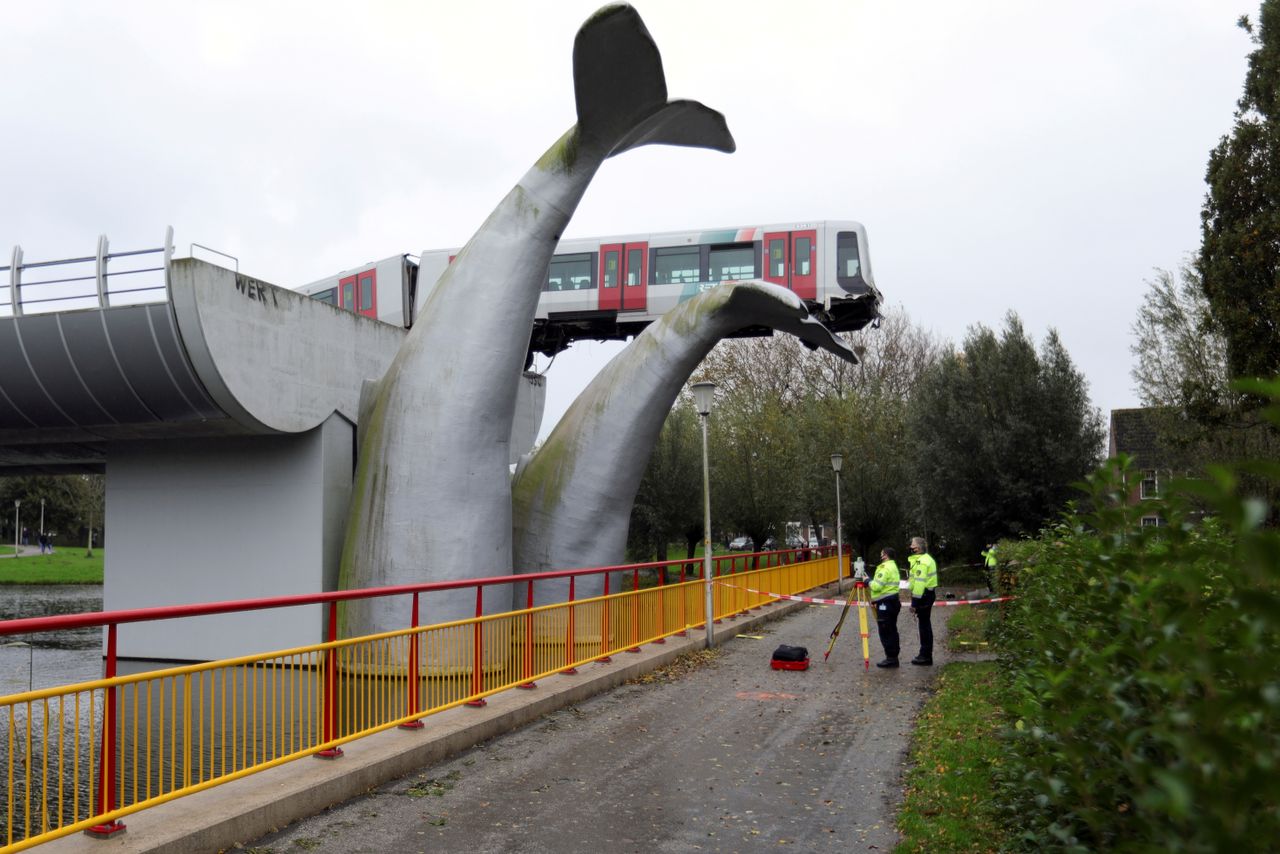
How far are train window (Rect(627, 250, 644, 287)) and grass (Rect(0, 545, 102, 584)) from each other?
91.0ft

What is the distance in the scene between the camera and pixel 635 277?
87.4 ft

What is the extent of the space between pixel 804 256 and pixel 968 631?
11968 mm

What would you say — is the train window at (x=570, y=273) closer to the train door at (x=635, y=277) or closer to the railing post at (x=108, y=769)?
the train door at (x=635, y=277)

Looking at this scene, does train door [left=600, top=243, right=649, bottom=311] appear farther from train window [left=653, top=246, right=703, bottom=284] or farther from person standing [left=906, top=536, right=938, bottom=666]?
person standing [left=906, top=536, right=938, bottom=666]

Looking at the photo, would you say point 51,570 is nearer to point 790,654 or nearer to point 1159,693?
point 790,654

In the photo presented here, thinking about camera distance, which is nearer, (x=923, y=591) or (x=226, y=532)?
(x=923, y=591)

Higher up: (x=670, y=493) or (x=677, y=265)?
(x=677, y=265)

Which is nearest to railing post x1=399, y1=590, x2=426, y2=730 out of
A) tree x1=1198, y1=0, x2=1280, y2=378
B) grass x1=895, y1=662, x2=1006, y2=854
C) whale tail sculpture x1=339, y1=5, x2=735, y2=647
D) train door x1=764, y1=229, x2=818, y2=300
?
grass x1=895, y1=662, x2=1006, y2=854

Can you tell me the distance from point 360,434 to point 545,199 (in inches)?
189

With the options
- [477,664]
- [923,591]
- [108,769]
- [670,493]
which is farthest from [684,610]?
[670,493]

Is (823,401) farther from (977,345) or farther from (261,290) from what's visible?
(261,290)

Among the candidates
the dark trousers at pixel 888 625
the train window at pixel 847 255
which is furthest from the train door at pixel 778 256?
the dark trousers at pixel 888 625

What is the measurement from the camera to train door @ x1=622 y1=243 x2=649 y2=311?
2656cm

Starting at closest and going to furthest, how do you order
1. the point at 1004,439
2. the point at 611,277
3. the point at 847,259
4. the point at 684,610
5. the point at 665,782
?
the point at 665,782 → the point at 684,610 → the point at 847,259 → the point at 611,277 → the point at 1004,439
